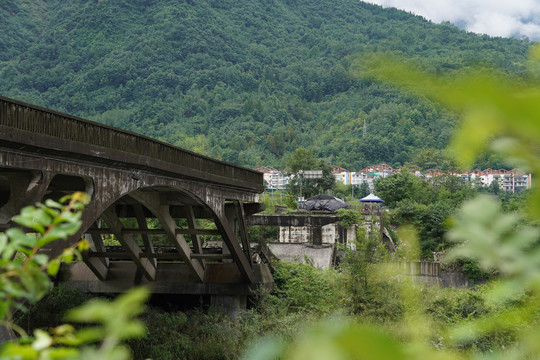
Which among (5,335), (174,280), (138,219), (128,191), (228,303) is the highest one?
(128,191)

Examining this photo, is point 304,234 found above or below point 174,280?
above

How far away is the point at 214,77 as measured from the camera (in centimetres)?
13712

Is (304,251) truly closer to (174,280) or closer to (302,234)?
(302,234)

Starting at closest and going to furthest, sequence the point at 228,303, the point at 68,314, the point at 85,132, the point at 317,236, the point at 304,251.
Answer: the point at 68,314, the point at 85,132, the point at 228,303, the point at 304,251, the point at 317,236

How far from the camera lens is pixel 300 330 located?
1237 centimetres

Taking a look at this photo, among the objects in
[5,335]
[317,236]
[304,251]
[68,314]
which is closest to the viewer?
[68,314]

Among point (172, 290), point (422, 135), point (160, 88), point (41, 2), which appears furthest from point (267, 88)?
point (172, 290)

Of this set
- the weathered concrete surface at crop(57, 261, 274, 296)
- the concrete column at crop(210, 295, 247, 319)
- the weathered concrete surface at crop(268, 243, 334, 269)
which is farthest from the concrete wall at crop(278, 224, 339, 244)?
the concrete column at crop(210, 295, 247, 319)

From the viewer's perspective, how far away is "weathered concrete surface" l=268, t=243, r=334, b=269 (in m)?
28.4

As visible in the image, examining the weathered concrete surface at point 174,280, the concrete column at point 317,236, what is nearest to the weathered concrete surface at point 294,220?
the weathered concrete surface at point 174,280

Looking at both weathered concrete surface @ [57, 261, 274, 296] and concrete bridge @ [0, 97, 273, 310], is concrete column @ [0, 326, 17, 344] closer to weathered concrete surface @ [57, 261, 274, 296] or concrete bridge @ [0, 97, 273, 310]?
concrete bridge @ [0, 97, 273, 310]

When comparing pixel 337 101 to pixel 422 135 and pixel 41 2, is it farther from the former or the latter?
pixel 41 2

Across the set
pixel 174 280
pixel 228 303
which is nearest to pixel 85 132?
pixel 174 280

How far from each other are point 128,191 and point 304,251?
19.8 m
